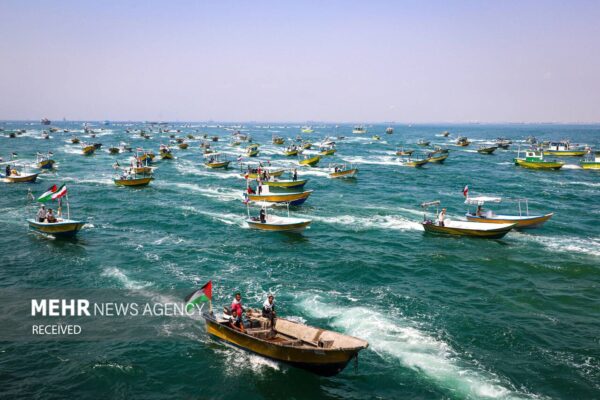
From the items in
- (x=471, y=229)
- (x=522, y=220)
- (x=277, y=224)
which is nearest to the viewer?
(x=471, y=229)

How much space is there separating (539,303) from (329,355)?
16.3 metres

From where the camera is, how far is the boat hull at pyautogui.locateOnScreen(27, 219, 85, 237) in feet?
113

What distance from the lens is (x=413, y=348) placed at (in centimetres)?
2008

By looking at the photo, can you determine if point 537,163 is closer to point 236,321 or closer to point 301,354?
point 301,354

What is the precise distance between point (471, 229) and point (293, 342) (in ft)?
83.4

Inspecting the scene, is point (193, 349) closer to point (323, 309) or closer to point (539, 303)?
point (323, 309)

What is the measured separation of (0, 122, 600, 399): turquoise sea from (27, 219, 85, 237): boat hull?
1.00 metres

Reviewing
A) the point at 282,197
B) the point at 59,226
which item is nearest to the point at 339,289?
the point at 282,197

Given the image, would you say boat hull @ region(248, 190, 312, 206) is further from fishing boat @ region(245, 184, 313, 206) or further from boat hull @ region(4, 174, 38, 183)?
boat hull @ region(4, 174, 38, 183)

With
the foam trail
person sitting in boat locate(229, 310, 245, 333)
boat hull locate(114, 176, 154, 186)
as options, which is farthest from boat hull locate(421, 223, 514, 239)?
boat hull locate(114, 176, 154, 186)

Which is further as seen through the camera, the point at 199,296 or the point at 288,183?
the point at 288,183

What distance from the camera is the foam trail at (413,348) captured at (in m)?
17.3

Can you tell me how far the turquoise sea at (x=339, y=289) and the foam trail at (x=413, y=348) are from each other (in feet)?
0.26

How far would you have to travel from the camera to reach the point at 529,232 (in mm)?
39812
